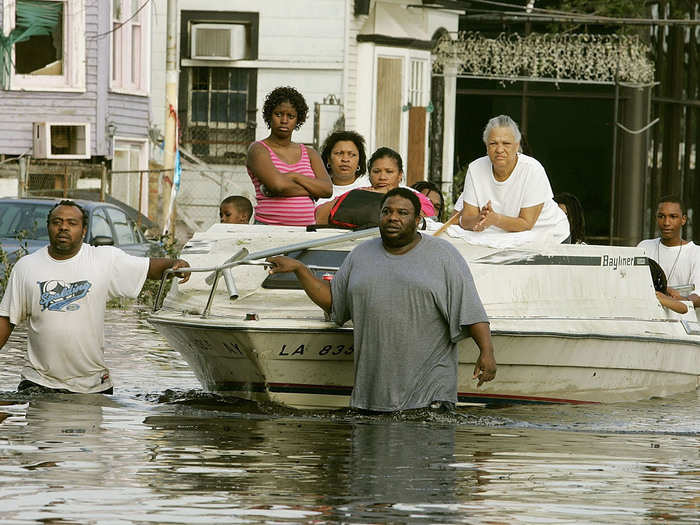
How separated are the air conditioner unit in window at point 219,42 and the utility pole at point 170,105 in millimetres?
2542

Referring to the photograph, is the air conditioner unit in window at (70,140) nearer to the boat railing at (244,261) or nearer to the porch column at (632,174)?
the porch column at (632,174)

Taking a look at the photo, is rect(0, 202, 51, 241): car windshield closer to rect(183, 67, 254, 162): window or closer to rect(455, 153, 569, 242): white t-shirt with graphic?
rect(455, 153, 569, 242): white t-shirt with graphic

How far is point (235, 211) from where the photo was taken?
13297mm

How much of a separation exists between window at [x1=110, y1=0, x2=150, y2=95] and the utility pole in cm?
159

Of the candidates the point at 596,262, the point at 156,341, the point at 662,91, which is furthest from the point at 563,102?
the point at 596,262

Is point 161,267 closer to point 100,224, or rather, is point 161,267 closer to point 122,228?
point 100,224

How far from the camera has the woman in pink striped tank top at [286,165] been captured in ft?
39.1

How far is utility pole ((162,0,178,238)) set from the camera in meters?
27.0

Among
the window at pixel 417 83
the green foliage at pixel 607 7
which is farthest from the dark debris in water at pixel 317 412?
the green foliage at pixel 607 7

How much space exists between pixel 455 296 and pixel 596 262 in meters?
1.86

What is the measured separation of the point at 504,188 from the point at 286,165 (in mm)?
1388

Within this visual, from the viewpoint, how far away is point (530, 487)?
8.62 m

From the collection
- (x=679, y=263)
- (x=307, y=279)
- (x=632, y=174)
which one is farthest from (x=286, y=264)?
(x=632, y=174)

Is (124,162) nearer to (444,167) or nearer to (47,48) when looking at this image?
(47,48)
